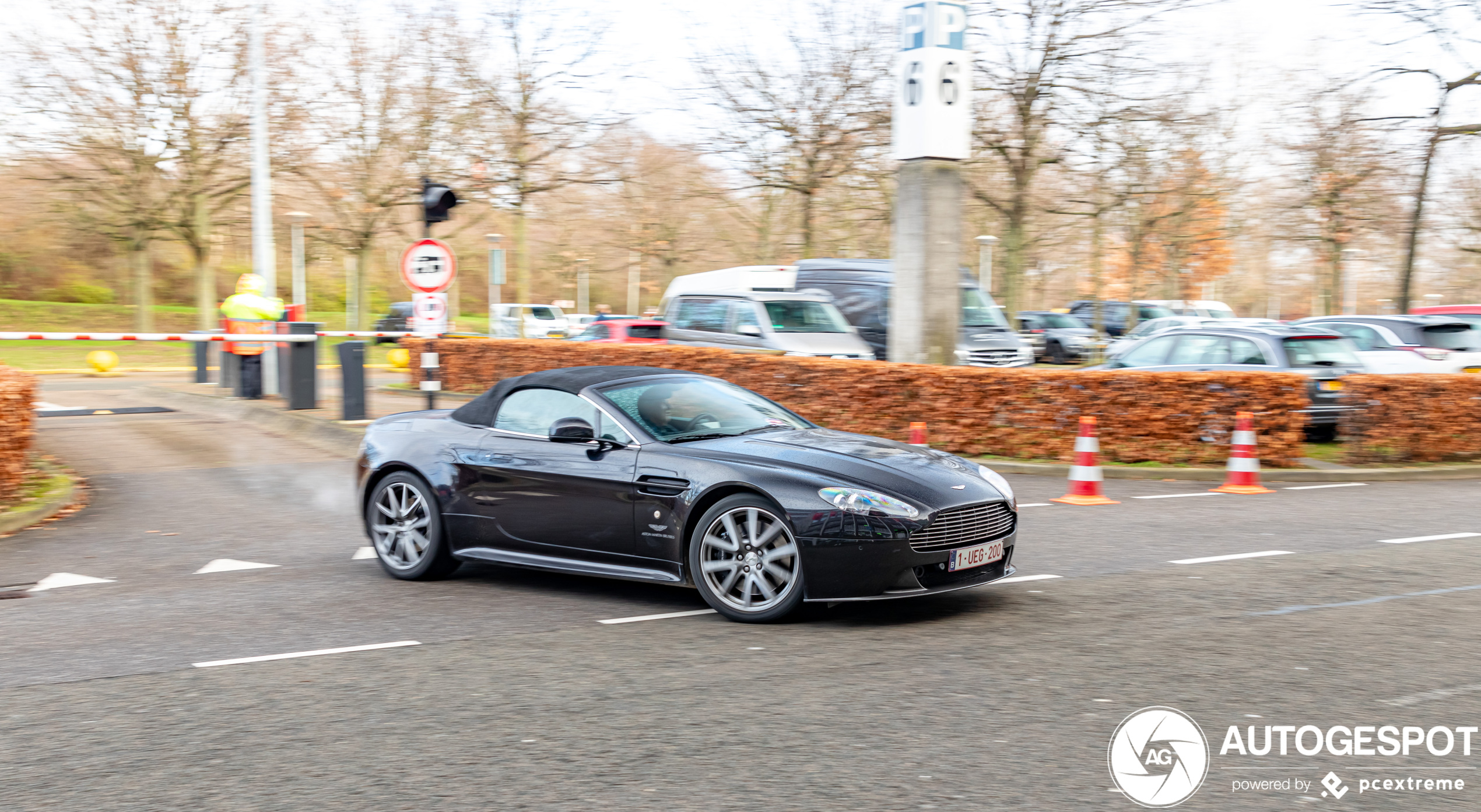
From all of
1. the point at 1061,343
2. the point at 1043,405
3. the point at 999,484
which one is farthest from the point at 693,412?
the point at 1061,343

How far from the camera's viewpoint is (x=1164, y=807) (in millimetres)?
3930

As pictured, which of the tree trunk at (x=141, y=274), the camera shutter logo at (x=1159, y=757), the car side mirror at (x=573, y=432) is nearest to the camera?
the camera shutter logo at (x=1159, y=757)

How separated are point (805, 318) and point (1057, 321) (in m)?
20.9

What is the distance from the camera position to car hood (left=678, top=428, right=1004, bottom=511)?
254 inches

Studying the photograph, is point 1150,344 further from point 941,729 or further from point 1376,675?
point 941,729

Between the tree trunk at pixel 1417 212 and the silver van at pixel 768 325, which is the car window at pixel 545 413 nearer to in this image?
the silver van at pixel 768 325

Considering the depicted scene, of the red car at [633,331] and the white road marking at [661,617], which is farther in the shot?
the red car at [633,331]

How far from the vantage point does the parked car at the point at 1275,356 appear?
48.0ft

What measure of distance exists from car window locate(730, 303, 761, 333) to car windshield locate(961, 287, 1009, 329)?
155 inches

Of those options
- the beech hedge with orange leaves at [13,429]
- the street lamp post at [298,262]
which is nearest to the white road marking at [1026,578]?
the beech hedge with orange leaves at [13,429]

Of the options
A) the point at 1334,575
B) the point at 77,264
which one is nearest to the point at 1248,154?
the point at 1334,575

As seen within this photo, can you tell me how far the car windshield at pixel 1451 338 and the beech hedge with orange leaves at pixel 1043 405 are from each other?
5979 mm

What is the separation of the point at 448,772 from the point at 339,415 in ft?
46.4

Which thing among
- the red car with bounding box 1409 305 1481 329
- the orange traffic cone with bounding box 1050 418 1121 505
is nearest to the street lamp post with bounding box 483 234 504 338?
the red car with bounding box 1409 305 1481 329
